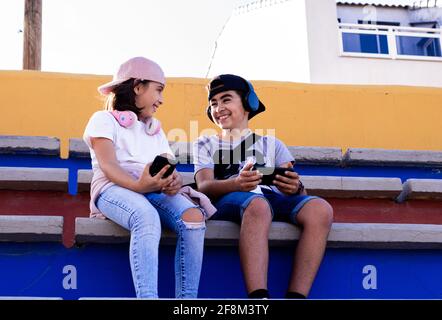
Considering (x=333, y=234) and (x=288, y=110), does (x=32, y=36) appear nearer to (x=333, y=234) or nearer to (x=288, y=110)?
(x=288, y=110)

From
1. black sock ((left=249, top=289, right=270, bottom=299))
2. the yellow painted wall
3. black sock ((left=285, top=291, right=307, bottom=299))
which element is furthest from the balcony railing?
black sock ((left=249, top=289, right=270, bottom=299))

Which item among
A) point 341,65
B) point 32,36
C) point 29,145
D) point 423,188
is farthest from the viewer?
point 341,65

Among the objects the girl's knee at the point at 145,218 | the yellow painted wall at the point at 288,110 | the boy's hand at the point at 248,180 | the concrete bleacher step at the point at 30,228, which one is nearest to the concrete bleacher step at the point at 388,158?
the yellow painted wall at the point at 288,110

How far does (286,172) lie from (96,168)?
75 cm

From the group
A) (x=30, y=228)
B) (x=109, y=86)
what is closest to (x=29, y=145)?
(x=109, y=86)

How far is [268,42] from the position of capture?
15.7 meters

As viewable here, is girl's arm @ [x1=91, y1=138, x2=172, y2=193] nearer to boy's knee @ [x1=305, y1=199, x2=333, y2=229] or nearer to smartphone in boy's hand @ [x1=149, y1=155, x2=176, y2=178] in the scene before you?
smartphone in boy's hand @ [x1=149, y1=155, x2=176, y2=178]

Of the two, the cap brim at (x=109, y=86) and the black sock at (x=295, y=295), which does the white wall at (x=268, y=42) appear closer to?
the cap brim at (x=109, y=86)

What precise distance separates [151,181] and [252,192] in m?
0.44

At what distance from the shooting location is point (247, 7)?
16.6 metres

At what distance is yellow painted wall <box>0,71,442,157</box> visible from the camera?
4.47m

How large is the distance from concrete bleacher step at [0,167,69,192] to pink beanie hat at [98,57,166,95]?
1.39 feet
